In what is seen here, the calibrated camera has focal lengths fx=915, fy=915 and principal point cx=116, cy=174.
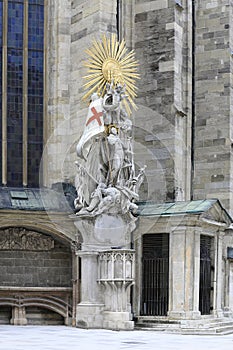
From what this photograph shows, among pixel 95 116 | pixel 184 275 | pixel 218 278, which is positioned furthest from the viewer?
pixel 218 278

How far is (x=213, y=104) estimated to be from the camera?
1190 inches

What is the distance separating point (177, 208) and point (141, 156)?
3.89 m

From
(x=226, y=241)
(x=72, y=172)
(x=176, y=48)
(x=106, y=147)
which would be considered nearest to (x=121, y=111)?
(x=106, y=147)

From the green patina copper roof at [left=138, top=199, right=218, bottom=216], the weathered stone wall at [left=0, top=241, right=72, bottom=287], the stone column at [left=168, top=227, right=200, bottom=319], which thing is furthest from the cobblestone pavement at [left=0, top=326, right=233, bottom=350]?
the green patina copper roof at [left=138, top=199, right=218, bottom=216]

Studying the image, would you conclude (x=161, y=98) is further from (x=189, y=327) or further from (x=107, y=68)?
(x=189, y=327)

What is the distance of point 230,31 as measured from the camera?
3020 centimetres

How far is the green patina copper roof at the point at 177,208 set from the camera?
2359 centimetres

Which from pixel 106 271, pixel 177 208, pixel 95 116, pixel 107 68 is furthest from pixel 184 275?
pixel 107 68

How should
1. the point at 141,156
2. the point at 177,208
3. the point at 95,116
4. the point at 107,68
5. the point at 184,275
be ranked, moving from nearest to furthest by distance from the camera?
the point at 95,116
the point at 184,275
the point at 107,68
the point at 177,208
the point at 141,156

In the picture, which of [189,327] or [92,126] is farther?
[92,126]

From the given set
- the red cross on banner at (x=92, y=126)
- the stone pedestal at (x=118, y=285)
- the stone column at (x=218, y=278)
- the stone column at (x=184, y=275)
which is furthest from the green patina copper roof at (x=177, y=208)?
the red cross on banner at (x=92, y=126)

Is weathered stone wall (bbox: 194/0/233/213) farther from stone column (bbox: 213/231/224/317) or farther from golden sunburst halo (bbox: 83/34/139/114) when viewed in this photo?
golden sunburst halo (bbox: 83/34/139/114)

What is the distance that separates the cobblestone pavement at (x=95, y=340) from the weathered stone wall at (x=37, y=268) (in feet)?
4.66

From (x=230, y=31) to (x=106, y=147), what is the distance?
29.6 ft
